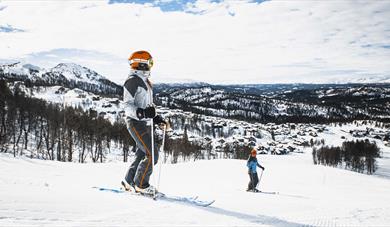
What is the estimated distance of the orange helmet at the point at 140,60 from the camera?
5293 millimetres

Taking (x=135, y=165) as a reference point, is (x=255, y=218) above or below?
below

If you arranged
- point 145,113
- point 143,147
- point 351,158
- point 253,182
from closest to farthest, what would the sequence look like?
point 145,113
point 143,147
point 253,182
point 351,158

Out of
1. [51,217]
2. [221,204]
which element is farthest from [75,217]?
[221,204]

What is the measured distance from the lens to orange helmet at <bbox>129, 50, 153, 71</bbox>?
208 inches

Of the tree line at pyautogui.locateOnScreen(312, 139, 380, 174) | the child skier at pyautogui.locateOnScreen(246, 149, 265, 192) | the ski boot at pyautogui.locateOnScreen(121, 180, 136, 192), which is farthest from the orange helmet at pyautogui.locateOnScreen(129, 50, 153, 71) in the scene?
the tree line at pyautogui.locateOnScreen(312, 139, 380, 174)

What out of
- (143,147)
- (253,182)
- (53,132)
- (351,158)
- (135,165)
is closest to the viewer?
(143,147)

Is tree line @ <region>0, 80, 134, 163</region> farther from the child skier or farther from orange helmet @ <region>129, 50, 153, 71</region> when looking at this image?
orange helmet @ <region>129, 50, 153, 71</region>

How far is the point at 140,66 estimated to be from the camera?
5.30 m

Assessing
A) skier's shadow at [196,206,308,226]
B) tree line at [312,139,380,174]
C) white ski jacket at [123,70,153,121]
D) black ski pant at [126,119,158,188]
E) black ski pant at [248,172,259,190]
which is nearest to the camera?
skier's shadow at [196,206,308,226]

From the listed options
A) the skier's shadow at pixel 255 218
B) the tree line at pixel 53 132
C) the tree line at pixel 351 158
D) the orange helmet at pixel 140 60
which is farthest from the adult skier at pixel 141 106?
the tree line at pixel 351 158

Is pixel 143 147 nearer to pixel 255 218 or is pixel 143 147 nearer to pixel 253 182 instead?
pixel 255 218

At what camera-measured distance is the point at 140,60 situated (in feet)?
17.4

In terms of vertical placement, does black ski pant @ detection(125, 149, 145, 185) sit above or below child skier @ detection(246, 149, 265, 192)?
above

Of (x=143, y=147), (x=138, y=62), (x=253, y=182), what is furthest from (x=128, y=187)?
(x=253, y=182)
